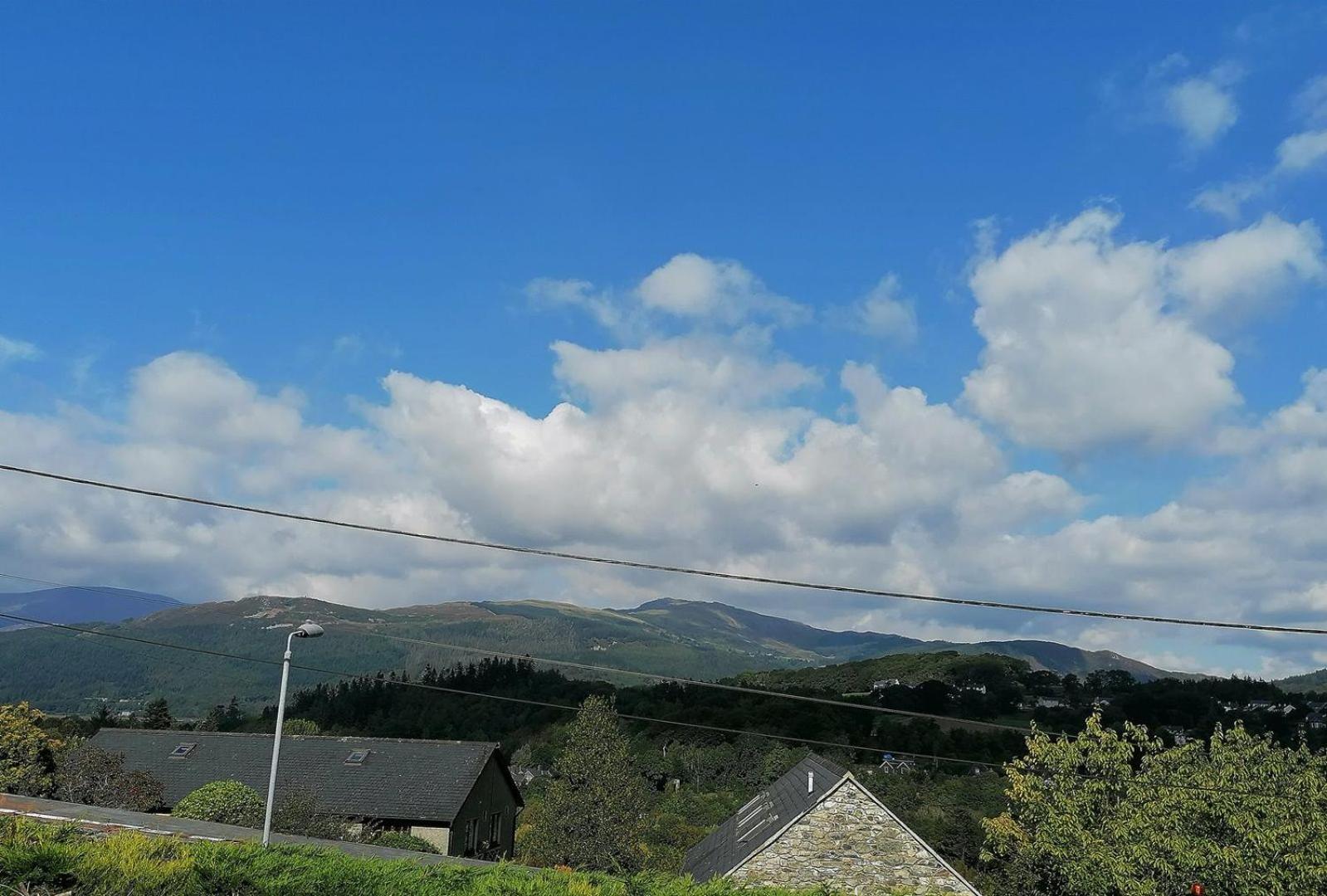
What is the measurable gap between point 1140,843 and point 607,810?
2445 cm

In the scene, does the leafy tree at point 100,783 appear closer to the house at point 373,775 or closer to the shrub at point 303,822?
the house at point 373,775

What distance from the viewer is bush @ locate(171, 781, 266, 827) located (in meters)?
37.8

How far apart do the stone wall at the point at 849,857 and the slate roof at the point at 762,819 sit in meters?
0.58

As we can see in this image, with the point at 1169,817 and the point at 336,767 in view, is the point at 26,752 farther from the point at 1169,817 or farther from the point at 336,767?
Answer: the point at 1169,817

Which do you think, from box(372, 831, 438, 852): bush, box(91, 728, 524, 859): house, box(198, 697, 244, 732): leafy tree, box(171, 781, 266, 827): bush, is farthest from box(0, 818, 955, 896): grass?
box(198, 697, 244, 732): leafy tree

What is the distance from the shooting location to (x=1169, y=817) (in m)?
30.6

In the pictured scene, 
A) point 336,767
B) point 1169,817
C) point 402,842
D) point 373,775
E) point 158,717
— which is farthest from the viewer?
point 158,717

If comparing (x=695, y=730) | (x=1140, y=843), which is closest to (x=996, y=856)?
(x=1140, y=843)

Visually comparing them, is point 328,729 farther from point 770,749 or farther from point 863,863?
point 863,863

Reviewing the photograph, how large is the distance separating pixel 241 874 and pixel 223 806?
27.1 m

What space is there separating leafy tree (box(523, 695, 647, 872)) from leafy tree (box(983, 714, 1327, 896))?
17.8m

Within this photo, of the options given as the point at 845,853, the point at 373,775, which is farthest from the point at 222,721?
the point at 845,853

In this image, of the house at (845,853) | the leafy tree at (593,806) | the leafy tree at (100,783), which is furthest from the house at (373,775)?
the house at (845,853)

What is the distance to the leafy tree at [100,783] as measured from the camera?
4497 cm
